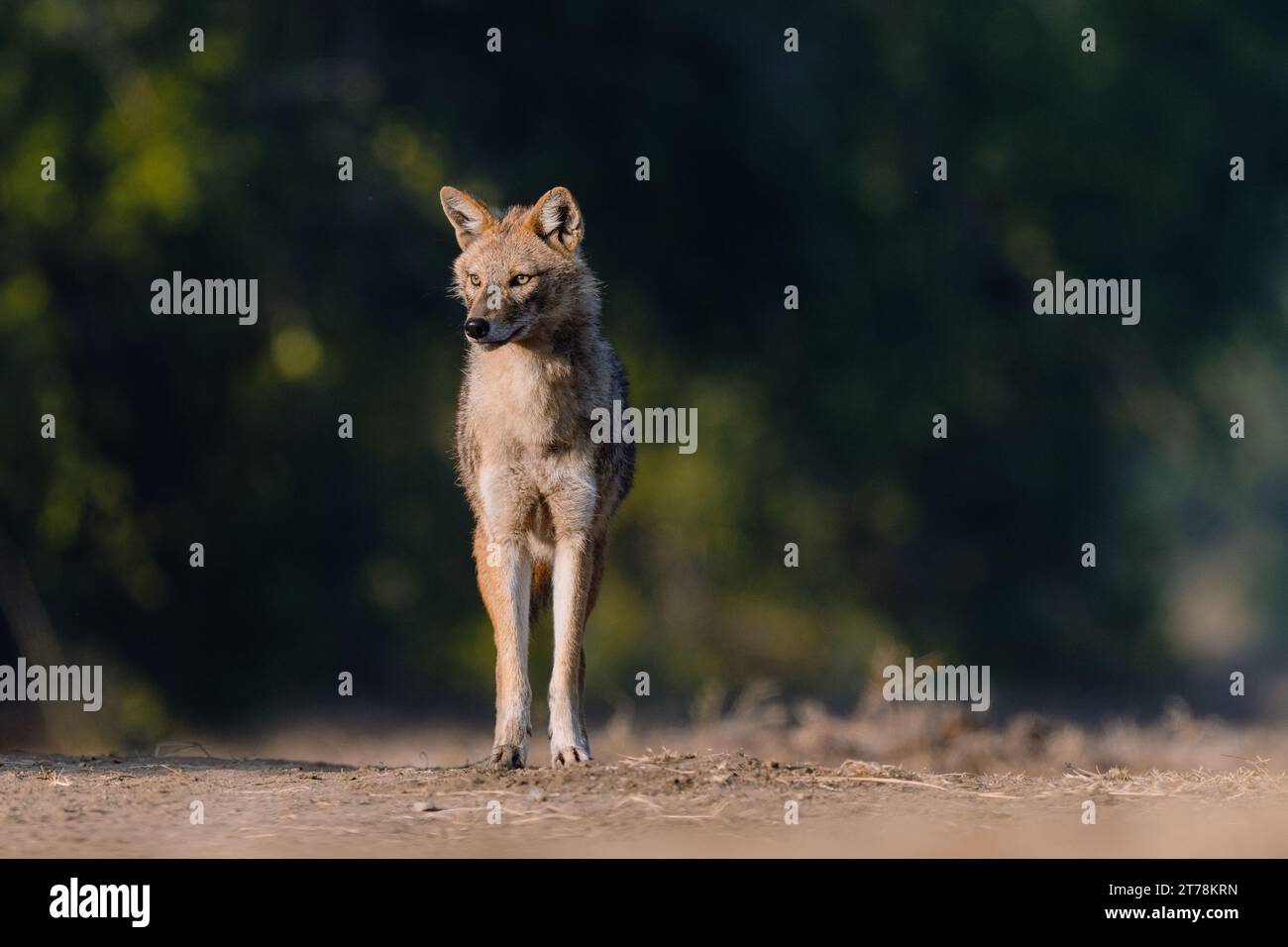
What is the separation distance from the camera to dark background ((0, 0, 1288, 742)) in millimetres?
17625

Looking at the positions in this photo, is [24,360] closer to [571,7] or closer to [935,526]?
[571,7]

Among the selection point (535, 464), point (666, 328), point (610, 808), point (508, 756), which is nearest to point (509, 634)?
point (508, 756)

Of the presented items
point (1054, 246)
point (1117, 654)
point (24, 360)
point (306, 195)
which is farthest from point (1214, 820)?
point (1117, 654)

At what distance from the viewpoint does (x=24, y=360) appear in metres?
16.8

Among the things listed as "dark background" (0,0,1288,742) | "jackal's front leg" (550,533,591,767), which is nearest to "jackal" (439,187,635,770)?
"jackal's front leg" (550,533,591,767)

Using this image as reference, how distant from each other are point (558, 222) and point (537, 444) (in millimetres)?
1064

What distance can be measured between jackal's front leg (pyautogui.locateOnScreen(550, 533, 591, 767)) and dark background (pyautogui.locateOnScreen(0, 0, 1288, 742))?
374 inches

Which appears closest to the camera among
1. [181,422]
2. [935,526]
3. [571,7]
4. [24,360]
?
[24,360]

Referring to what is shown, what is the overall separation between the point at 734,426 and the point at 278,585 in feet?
16.8

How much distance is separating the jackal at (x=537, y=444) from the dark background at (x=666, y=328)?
9.05 metres

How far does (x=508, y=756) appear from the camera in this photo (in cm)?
838

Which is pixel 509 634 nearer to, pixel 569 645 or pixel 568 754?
pixel 569 645

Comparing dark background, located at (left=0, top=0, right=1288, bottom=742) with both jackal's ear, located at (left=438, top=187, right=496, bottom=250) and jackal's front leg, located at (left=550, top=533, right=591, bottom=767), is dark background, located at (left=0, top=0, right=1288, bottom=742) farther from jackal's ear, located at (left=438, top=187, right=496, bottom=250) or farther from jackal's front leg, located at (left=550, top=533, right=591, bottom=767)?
jackal's front leg, located at (left=550, top=533, right=591, bottom=767)

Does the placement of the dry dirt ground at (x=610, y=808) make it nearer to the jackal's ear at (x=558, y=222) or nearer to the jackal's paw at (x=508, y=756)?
the jackal's paw at (x=508, y=756)
